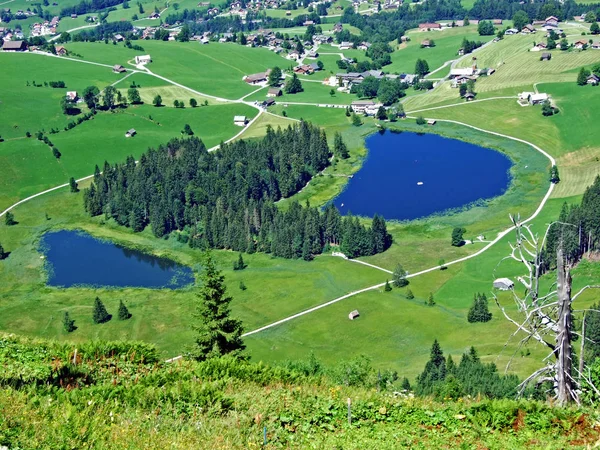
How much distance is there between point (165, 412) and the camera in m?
23.0

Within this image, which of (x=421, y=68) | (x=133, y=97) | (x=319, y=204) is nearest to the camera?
(x=319, y=204)

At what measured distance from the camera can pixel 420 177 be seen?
135m

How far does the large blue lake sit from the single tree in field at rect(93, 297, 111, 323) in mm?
47620

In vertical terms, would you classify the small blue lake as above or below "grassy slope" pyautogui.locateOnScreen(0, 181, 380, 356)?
below

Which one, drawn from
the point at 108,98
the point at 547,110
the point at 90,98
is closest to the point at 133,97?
the point at 108,98

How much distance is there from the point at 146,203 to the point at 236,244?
74.5ft

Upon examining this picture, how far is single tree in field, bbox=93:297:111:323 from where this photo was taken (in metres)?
85.1

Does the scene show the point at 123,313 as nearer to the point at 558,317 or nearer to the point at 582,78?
the point at 558,317

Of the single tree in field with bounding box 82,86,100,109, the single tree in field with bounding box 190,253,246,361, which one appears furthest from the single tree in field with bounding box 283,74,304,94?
the single tree in field with bounding box 190,253,246,361

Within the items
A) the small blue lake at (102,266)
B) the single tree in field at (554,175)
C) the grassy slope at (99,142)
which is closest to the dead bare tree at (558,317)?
the small blue lake at (102,266)

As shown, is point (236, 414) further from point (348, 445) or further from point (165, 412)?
point (348, 445)

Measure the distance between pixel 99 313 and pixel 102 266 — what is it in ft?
71.8

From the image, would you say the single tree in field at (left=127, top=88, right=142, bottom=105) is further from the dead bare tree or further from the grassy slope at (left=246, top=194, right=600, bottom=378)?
the dead bare tree

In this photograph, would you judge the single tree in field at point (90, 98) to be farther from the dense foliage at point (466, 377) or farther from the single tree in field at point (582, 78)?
the dense foliage at point (466, 377)
